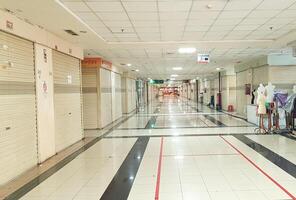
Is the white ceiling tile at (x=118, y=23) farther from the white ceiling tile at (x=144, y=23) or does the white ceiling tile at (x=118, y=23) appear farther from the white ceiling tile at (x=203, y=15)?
the white ceiling tile at (x=203, y=15)

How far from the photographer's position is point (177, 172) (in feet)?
16.0

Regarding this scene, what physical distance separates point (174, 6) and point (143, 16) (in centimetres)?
85

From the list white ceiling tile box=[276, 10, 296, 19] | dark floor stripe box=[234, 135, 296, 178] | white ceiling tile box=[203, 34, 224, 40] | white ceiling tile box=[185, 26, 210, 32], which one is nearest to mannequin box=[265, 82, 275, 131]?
dark floor stripe box=[234, 135, 296, 178]

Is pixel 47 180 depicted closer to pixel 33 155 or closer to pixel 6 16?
pixel 33 155

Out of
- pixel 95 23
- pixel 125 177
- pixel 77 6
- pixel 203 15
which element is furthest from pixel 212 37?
pixel 125 177

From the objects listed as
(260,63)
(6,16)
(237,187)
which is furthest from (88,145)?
(260,63)

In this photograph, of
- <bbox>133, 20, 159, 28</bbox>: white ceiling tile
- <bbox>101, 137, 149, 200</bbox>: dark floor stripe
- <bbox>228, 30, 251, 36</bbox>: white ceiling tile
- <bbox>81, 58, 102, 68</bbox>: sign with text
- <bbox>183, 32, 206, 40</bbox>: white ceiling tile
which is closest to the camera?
<bbox>101, 137, 149, 200</bbox>: dark floor stripe

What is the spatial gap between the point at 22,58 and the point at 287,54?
9.96 m

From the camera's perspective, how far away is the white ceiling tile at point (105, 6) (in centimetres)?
454

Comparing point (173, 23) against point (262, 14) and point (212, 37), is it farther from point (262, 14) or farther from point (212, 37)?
point (212, 37)

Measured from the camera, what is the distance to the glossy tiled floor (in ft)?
12.9

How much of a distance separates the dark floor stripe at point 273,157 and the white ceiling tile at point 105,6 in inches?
173

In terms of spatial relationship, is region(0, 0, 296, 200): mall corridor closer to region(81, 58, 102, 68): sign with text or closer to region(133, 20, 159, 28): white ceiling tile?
region(133, 20, 159, 28): white ceiling tile

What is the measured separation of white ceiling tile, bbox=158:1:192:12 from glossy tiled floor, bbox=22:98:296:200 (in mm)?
3102
